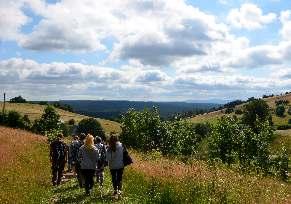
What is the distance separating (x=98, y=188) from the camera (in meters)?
20.8

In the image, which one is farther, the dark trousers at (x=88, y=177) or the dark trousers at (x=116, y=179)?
the dark trousers at (x=88, y=177)

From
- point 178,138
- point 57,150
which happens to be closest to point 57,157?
point 57,150

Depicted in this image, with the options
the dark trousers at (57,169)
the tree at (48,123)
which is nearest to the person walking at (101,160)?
the dark trousers at (57,169)

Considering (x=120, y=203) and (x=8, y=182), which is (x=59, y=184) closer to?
(x=8, y=182)

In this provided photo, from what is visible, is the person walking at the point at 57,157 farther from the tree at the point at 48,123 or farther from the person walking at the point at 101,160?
the tree at the point at 48,123

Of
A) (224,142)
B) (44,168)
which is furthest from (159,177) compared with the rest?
(224,142)

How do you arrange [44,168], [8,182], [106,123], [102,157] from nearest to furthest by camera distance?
[8,182] → [102,157] → [44,168] → [106,123]

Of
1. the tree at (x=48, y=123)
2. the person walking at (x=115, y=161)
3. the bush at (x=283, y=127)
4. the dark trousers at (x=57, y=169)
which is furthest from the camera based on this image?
the bush at (x=283, y=127)

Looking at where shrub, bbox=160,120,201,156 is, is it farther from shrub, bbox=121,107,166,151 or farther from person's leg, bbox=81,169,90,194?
person's leg, bbox=81,169,90,194

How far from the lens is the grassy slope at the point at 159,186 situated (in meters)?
14.9

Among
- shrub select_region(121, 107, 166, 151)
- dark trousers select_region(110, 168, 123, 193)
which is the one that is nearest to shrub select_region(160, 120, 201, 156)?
shrub select_region(121, 107, 166, 151)

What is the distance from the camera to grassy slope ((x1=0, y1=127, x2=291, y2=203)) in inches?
586

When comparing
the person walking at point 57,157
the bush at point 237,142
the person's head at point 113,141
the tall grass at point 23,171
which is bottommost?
the bush at point 237,142

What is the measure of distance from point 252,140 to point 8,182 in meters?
63.7
